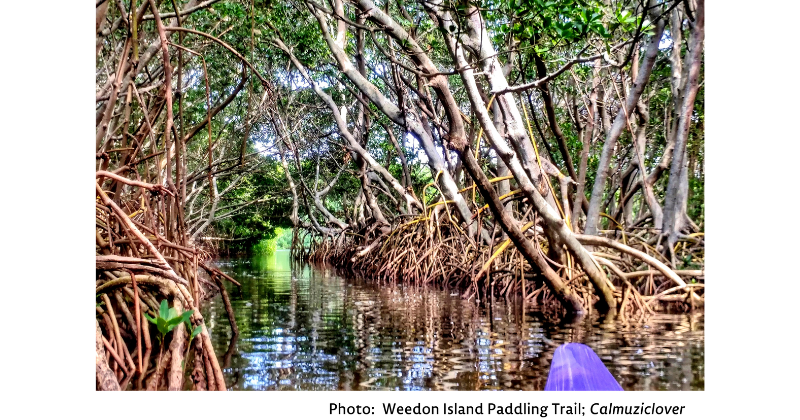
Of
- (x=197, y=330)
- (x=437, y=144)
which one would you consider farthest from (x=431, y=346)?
(x=437, y=144)

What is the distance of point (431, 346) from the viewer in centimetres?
362

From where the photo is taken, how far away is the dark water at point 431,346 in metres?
2.85

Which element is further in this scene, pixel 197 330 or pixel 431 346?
pixel 431 346

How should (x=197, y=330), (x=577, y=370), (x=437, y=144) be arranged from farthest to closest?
(x=437, y=144), (x=197, y=330), (x=577, y=370)

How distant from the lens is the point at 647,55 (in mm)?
5793

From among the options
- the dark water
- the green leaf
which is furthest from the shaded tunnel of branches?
the dark water

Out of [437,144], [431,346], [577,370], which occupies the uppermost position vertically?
[437,144]

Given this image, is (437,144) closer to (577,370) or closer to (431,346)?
(431,346)

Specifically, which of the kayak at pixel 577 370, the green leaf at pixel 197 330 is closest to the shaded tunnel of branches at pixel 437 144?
the green leaf at pixel 197 330

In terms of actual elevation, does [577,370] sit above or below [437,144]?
below
